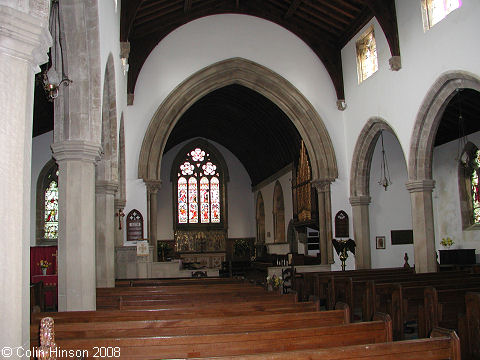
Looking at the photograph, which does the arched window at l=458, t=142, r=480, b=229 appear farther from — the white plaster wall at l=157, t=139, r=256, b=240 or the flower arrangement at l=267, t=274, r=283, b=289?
the white plaster wall at l=157, t=139, r=256, b=240

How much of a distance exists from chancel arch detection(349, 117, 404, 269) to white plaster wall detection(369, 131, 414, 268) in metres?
0.56

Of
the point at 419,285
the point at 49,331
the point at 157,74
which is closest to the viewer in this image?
the point at 49,331

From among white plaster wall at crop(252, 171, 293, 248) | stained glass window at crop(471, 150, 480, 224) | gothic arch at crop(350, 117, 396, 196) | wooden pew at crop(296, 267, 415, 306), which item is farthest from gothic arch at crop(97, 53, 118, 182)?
white plaster wall at crop(252, 171, 293, 248)

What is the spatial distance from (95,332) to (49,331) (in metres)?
1.43

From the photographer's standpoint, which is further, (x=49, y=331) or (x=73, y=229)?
(x=73, y=229)

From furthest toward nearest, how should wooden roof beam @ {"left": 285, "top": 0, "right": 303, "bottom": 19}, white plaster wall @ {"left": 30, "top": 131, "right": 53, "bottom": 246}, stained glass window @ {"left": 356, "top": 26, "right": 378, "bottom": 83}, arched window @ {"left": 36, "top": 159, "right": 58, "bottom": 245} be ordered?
arched window @ {"left": 36, "top": 159, "right": 58, "bottom": 245} → white plaster wall @ {"left": 30, "top": 131, "right": 53, "bottom": 246} → wooden roof beam @ {"left": 285, "top": 0, "right": 303, "bottom": 19} → stained glass window @ {"left": 356, "top": 26, "right": 378, "bottom": 83}

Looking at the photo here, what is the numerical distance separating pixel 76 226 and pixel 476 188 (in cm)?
1186

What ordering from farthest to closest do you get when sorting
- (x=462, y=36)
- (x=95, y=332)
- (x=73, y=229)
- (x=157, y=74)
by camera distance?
(x=157, y=74) → (x=462, y=36) → (x=73, y=229) → (x=95, y=332)

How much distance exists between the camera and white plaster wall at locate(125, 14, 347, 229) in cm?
1372

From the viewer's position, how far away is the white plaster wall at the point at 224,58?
13.7 metres

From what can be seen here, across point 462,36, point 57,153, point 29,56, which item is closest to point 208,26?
point 462,36

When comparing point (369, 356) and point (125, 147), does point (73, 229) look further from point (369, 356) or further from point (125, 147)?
point (125, 147)

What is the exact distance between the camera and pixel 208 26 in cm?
1430

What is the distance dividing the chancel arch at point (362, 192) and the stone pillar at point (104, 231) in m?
6.99
